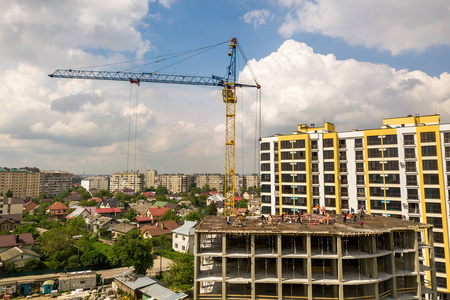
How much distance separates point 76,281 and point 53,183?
15623cm

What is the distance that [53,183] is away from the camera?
17112cm

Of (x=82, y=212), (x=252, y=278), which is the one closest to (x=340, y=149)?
(x=252, y=278)

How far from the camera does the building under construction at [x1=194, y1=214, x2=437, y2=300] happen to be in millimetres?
26609

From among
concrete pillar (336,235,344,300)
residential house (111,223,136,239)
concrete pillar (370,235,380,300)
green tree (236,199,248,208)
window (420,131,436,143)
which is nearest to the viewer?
concrete pillar (336,235,344,300)

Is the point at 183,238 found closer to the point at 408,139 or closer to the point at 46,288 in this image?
the point at 46,288

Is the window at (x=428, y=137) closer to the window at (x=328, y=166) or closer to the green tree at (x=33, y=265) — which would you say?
the window at (x=328, y=166)

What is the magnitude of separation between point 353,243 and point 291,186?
25.6m

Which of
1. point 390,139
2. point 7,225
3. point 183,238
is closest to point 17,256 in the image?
point 183,238

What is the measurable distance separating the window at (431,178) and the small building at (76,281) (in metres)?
59.5

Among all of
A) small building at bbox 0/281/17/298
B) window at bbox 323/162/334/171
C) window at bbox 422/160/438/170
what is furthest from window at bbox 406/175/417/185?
small building at bbox 0/281/17/298

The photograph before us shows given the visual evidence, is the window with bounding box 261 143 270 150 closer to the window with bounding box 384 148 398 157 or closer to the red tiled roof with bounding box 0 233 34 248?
the window with bounding box 384 148 398 157

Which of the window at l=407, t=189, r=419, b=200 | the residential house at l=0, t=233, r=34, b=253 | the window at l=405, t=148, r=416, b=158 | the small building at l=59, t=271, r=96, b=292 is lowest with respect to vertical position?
the small building at l=59, t=271, r=96, b=292

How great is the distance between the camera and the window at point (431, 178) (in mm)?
44531

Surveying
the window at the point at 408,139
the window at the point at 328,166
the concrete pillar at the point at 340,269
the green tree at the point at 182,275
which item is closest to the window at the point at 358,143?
the window at the point at 328,166
